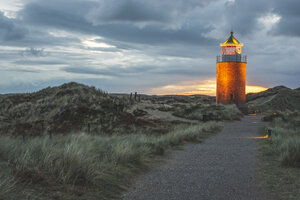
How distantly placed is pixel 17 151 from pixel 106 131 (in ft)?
43.3

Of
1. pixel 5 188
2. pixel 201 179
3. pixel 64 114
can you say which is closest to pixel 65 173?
pixel 5 188

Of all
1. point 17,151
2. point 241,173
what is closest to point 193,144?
point 241,173

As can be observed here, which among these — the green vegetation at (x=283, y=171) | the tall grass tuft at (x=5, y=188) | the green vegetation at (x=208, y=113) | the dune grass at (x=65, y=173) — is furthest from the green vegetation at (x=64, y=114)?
the tall grass tuft at (x=5, y=188)

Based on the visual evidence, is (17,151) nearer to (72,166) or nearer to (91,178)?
(72,166)

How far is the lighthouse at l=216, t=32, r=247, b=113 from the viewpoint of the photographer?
38.0 meters

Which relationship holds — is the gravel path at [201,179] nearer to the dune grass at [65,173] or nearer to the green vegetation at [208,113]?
the dune grass at [65,173]

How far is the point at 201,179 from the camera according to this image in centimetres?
685

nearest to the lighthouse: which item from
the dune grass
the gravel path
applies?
the gravel path

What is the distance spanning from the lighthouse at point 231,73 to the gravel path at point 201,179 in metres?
28.9

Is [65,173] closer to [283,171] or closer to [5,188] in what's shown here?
[5,188]

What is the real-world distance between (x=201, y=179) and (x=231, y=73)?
3305 centimetres

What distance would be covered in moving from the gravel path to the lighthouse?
1139 inches

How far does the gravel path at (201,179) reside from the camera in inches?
223

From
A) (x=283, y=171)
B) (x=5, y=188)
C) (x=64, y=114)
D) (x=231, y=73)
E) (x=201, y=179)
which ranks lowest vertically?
(x=201, y=179)
